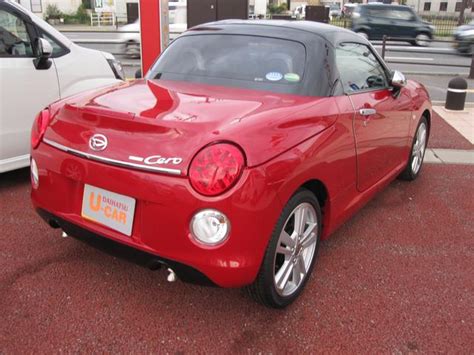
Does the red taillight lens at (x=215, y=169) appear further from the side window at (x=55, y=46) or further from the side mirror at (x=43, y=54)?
the side window at (x=55, y=46)

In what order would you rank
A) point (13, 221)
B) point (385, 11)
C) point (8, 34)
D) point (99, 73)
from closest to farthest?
point (13, 221), point (8, 34), point (99, 73), point (385, 11)

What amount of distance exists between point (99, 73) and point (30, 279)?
2785mm

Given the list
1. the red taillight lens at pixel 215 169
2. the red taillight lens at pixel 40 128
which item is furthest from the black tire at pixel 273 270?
the red taillight lens at pixel 40 128

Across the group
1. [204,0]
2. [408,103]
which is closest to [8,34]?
[408,103]

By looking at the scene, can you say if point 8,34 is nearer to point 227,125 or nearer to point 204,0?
point 227,125

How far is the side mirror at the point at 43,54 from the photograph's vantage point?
13.9 ft

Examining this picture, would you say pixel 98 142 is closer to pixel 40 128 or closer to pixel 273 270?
pixel 40 128

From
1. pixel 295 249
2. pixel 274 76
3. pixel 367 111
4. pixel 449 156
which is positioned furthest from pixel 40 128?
pixel 449 156

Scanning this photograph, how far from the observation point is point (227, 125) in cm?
238

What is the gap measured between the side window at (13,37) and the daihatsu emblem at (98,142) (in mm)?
2311

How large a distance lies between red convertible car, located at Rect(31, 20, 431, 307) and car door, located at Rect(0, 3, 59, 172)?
1.44 metres

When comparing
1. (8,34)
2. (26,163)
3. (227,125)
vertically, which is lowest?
(26,163)

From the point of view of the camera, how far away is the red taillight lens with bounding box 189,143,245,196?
2.19m

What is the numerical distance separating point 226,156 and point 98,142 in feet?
2.28
